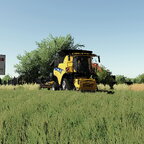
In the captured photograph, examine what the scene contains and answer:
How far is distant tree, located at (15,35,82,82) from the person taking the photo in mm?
72000

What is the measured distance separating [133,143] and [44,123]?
1.89 metres

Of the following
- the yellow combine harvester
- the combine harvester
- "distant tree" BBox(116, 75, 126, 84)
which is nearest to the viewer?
the combine harvester

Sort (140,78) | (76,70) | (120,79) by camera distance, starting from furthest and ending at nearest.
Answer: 1. (140,78)
2. (120,79)
3. (76,70)

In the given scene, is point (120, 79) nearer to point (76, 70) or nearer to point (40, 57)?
point (40, 57)

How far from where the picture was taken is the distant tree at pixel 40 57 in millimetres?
72000

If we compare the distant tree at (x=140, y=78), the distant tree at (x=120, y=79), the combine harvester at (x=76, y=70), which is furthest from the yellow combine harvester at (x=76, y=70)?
the distant tree at (x=140, y=78)

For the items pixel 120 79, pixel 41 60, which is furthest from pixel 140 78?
pixel 41 60

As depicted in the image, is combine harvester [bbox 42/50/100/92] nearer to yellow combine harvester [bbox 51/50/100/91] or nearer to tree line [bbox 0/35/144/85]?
yellow combine harvester [bbox 51/50/100/91]

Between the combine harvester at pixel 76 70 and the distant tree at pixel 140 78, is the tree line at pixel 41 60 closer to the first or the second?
the distant tree at pixel 140 78

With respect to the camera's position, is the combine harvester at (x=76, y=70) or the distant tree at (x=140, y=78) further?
the distant tree at (x=140, y=78)

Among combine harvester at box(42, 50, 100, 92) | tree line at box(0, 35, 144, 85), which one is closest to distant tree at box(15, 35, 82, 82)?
tree line at box(0, 35, 144, 85)

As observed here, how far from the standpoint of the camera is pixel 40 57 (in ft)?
243

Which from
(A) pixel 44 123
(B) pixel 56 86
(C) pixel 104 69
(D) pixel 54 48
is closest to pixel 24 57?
(D) pixel 54 48

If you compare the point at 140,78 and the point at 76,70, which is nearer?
the point at 76,70
